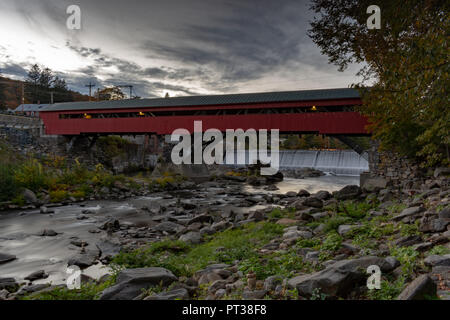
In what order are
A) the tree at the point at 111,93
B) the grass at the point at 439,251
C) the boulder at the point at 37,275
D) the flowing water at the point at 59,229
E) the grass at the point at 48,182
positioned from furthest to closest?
the tree at the point at 111,93, the grass at the point at 48,182, the flowing water at the point at 59,229, the boulder at the point at 37,275, the grass at the point at 439,251

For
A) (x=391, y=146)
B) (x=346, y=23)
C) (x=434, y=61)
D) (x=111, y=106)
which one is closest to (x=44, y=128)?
(x=111, y=106)

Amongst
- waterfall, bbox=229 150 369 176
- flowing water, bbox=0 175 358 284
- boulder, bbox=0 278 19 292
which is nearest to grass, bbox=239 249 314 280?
flowing water, bbox=0 175 358 284

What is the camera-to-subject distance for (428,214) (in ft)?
15.6

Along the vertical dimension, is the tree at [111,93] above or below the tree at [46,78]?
below

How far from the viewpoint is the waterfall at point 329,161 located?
2748 cm

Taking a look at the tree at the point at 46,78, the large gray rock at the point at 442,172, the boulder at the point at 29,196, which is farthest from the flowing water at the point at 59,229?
the tree at the point at 46,78

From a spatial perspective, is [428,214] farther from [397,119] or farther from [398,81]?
[397,119]

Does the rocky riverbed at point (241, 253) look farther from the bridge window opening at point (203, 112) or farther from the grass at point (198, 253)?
the bridge window opening at point (203, 112)

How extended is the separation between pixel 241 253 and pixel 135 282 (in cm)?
204

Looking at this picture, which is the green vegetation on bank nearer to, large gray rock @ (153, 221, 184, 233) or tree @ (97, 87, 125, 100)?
large gray rock @ (153, 221, 184, 233)

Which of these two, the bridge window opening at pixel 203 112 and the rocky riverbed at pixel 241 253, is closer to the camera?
the rocky riverbed at pixel 241 253

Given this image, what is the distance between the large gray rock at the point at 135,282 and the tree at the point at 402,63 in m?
4.83

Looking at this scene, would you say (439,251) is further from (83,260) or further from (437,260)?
(83,260)

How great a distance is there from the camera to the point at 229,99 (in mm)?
18406
